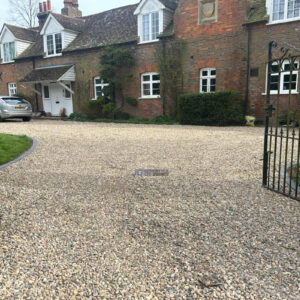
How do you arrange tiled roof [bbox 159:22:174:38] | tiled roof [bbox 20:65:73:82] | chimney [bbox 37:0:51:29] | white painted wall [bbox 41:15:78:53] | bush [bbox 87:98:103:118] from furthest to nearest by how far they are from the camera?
chimney [bbox 37:0:51:29]
white painted wall [bbox 41:15:78:53]
tiled roof [bbox 20:65:73:82]
bush [bbox 87:98:103:118]
tiled roof [bbox 159:22:174:38]

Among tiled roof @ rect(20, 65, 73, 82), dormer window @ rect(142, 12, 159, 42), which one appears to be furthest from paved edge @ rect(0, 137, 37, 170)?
tiled roof @ rect(20, 65, 73, 82)

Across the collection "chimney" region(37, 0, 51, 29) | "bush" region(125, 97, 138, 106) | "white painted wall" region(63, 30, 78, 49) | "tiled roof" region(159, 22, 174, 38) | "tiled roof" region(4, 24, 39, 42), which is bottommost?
"bush" region(125, 97, 138, 106)

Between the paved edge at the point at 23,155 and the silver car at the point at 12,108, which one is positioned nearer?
the paved edge at the point at 23,155

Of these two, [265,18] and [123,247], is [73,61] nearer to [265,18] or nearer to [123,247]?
[265,18]

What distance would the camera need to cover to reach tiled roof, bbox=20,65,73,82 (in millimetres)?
19953

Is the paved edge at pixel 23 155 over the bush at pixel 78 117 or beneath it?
beneath

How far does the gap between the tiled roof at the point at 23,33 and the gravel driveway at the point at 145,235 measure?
71.2 ft

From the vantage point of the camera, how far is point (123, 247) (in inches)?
113

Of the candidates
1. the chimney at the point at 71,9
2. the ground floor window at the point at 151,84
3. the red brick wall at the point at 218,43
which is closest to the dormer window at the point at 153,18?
the red brick wall at the point at 218,43

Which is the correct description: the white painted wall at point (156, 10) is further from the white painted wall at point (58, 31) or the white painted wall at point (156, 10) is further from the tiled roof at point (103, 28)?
the white painted wall at point (58, 31)

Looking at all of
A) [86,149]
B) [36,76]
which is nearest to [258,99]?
[86,149]

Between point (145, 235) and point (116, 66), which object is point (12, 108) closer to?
point (116, 66)

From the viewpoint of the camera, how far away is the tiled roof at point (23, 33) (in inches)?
933

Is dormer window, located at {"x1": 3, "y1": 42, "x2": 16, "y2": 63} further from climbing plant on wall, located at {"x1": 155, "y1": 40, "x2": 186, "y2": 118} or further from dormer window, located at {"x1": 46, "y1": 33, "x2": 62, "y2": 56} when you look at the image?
A: climbing plant on wall, located at {"x1": 155, "y1": 40, "x2": 186, "y2": 118}
